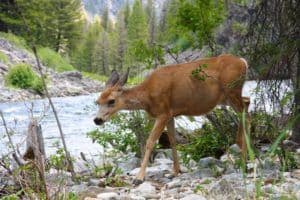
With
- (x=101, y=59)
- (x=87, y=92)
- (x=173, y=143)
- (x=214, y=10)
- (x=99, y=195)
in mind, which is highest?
(x=101, y=59)

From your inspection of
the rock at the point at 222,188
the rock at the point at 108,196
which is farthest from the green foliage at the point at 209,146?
the rock at the point at 222,188

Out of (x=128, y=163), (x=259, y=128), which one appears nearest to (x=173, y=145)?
(x=128, y=163)

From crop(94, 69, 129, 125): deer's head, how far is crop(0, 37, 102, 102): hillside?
30.8 metres

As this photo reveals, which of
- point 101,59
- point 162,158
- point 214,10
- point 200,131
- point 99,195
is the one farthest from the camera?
point 101,59

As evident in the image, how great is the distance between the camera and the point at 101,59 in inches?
3792

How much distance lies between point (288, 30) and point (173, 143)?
266 cm

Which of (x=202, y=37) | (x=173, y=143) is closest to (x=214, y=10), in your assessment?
(x=202, y=37)

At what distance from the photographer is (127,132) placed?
37.5ft

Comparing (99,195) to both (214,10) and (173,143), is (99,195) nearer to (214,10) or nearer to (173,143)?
(173,143)

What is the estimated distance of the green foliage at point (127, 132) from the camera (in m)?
10.3

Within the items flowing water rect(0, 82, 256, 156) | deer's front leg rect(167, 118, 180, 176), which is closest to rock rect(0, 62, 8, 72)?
flowing water rect(0, 82, 256, 156)

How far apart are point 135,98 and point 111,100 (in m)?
0.35

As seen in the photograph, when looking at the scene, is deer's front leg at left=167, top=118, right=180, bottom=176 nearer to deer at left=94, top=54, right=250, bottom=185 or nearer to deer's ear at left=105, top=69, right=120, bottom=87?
deer at left=94, top=54, right=250, bottom=185

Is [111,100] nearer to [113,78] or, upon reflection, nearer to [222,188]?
[113,78]
